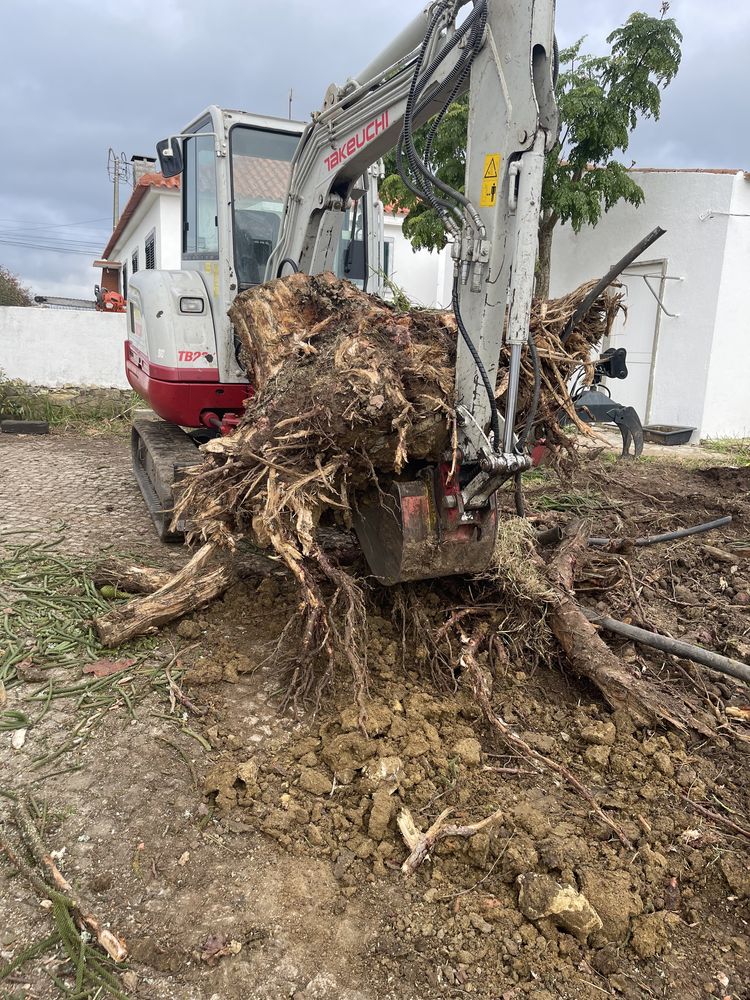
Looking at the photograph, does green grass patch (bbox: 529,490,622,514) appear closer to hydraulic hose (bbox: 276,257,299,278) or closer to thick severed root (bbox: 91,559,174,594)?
hydraulic hose (bbox: 276,257,299,278)

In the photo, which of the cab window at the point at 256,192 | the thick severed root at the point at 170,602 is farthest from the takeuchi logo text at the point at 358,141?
the thick severed root at the point at 170,602

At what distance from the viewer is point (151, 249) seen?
16.8 metres

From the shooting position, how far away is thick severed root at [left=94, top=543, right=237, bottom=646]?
3707mm

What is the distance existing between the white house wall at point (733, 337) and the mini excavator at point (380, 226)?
23.7 ft

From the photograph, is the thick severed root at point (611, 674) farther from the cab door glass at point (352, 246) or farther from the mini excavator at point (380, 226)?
the cab door glass at point (352, 246)

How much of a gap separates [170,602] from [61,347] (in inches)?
383

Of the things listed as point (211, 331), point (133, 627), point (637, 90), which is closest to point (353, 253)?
point (211, 331)

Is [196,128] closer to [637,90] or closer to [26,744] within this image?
[26,744]

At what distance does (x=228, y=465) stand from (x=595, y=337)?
2035mm

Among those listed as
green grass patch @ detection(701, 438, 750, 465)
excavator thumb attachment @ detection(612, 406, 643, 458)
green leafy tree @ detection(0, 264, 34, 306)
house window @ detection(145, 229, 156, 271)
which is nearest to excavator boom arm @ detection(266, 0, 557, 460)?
excavator thumb attachment @ detection(612, 406, 643, 458)

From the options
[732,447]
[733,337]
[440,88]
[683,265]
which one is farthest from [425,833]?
[683,265]

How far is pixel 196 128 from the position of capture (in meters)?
5.66

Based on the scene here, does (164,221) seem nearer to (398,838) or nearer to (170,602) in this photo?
(170,602)

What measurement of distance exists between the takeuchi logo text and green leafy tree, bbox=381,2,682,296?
5.39 meters
